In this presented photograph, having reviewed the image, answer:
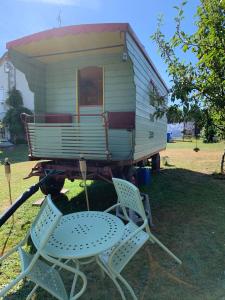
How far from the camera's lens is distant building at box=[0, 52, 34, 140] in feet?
70.3

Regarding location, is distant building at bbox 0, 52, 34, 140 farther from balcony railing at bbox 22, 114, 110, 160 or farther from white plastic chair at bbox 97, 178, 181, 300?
white plastic chair at bbox 97, 178, 181, 300

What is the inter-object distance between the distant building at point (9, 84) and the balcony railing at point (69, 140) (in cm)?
1657

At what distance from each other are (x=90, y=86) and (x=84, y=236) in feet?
14.5

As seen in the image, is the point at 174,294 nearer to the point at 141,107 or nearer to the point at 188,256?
the point at 188,256

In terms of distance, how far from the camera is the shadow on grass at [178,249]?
2.83 m

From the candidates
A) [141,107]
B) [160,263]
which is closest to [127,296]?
[160,263]

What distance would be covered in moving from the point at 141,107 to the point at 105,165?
1694 mm

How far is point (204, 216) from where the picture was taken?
16.5ft

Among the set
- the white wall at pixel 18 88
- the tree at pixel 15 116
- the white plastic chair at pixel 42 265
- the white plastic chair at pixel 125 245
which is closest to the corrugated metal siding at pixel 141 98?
the white plastic chair at pixel 125 245

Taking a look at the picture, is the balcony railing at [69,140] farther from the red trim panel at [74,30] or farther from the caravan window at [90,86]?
the red trim panel at [74,30]

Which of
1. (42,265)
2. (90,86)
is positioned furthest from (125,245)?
(90,86)

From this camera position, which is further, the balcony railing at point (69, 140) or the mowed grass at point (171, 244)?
the balcony railing at point (69, 140)

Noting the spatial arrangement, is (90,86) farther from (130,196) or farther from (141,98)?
(130,196)

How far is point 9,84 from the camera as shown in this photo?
73.3 ft
